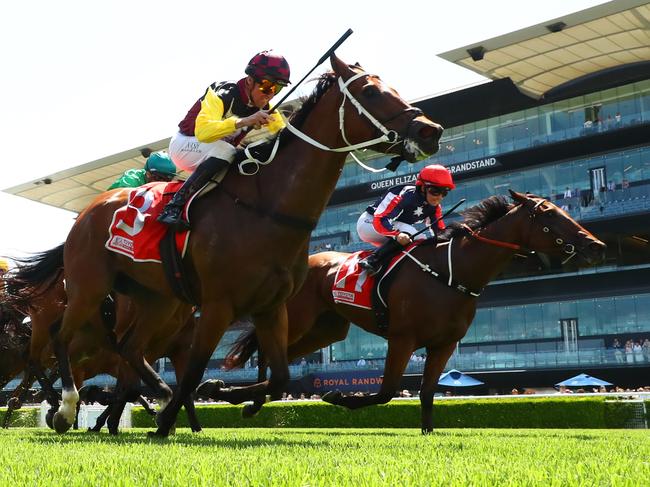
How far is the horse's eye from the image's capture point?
5.01m

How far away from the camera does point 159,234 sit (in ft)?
18.0

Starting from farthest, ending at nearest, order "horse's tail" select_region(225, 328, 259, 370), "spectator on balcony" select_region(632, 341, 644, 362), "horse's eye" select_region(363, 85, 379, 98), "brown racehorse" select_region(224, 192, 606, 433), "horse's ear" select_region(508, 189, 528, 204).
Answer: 1. "spectator on balcony" select_region(632, 341, 644, 362)
2. "horse's tail" select_region(225, 328, 259, 370)
3. "horse's ear" select_region(508, 189, 528, 204)
4. "brown racehorse" select_region(224, 192, 606, 433)
5. "horse's eye" select_region(363, 85, 379, 98)

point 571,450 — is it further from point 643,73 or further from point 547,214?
point 643,73

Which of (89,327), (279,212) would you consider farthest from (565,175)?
(279,212)

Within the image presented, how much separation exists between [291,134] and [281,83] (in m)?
0.47

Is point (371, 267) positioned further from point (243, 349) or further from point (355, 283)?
point (243, 349)

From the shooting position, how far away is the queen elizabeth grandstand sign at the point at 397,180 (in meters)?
37.4

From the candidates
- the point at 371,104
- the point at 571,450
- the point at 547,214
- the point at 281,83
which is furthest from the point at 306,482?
the point at 547,214

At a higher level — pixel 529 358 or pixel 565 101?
pixel 565 101

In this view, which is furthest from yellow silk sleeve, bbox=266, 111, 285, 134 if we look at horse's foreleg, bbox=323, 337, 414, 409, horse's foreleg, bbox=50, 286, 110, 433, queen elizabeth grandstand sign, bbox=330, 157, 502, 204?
queen elizabeth grandstand sign, bbox=330, 157, 502, 204

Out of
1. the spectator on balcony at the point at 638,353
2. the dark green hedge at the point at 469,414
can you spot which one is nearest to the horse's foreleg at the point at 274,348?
the dark green hedge at the point at 469,414

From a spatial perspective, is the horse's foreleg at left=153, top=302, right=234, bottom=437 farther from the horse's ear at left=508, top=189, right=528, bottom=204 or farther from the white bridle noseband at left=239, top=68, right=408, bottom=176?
the horse's ear at left=508, top=189, right=528, bottom=204

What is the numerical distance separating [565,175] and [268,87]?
30602mm

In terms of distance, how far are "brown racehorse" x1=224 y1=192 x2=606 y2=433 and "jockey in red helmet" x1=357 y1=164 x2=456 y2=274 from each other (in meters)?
0.29
